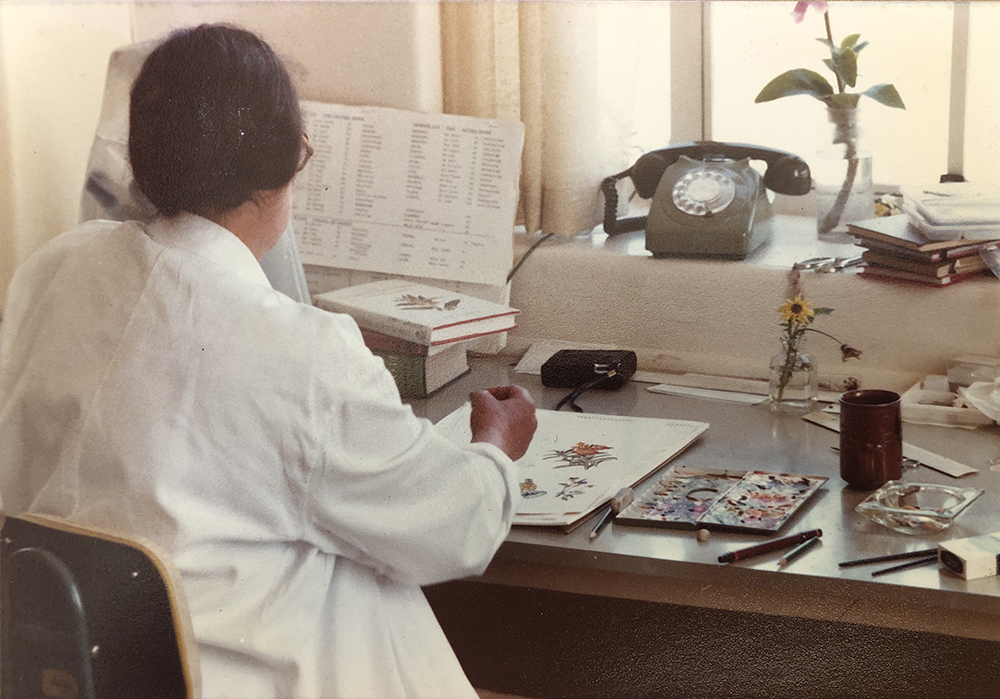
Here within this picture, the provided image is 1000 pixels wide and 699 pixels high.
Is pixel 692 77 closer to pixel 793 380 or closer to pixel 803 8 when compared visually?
pixel 803 8

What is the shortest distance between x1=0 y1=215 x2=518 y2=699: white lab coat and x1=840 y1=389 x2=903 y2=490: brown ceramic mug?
0.42 metres

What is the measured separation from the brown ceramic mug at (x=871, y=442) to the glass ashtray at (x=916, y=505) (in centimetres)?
2

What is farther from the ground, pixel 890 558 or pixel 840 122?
pixel 840 122

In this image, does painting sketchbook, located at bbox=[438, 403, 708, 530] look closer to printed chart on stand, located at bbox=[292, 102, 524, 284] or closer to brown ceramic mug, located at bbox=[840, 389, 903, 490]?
brown ceramic mug, located at bbox=[840, 389, 903, 490]

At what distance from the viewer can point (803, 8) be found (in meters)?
1.67

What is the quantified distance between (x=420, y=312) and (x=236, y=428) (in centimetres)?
75

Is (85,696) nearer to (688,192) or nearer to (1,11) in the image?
(1,11)

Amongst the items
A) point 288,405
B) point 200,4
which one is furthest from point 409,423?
point 200,4

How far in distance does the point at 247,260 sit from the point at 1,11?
591 mm

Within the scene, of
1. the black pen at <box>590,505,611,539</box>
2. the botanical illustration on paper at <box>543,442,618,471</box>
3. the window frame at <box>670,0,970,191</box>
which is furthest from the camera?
the window frame at <box>670,0,970,191</box>

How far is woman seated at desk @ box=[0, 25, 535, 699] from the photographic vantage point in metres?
0.89

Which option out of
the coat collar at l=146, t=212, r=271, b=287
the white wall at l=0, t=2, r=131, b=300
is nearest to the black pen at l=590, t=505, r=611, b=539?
the coat collar at l=146, t=212, r=271, b=287

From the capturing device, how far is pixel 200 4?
1.71 m

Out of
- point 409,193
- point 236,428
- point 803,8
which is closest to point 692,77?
point 803,8
